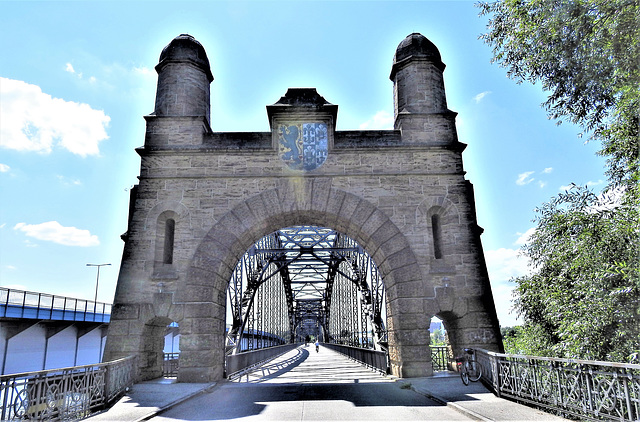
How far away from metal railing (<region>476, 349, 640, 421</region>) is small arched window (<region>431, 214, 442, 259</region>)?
14.7 feet

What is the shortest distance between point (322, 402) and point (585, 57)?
27.7ft

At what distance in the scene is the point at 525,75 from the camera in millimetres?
9047

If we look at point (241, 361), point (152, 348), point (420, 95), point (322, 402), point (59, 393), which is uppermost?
point (420, 95)

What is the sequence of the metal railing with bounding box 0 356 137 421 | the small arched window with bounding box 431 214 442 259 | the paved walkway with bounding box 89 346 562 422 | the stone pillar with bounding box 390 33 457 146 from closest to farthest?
1. the metal railing with bounding box 0 356 137 421
2. the paved walkway with bounding box 89 346 562 422
3. the small arched window with bounding box 431 214 442 259
4. the stone pillar with bounding box 390 33 457 146

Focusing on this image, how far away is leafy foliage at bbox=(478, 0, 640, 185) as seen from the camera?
6.88m

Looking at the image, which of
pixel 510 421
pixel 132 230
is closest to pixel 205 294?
pixel 132 230

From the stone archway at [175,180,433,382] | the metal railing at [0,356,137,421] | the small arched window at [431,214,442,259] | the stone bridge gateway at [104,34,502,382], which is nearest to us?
the metal railing at [0,356,137,421]

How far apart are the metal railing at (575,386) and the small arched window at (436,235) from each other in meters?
4.48

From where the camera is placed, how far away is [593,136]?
27.1 feet

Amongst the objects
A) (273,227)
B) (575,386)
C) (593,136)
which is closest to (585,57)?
(593,136)

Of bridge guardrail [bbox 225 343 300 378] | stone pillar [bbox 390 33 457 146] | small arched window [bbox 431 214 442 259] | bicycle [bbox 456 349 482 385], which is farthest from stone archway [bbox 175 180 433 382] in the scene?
stone pillar [bbox 390 33 457 146]

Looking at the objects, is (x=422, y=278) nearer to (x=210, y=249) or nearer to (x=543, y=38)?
(x=210, y=249)

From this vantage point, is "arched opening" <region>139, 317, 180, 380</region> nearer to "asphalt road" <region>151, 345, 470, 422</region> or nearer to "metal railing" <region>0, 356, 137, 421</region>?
"asphalt road" <region>151, 345, 470, 422</region>

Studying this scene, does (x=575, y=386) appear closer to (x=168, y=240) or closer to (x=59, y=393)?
(x=59, y=393)
